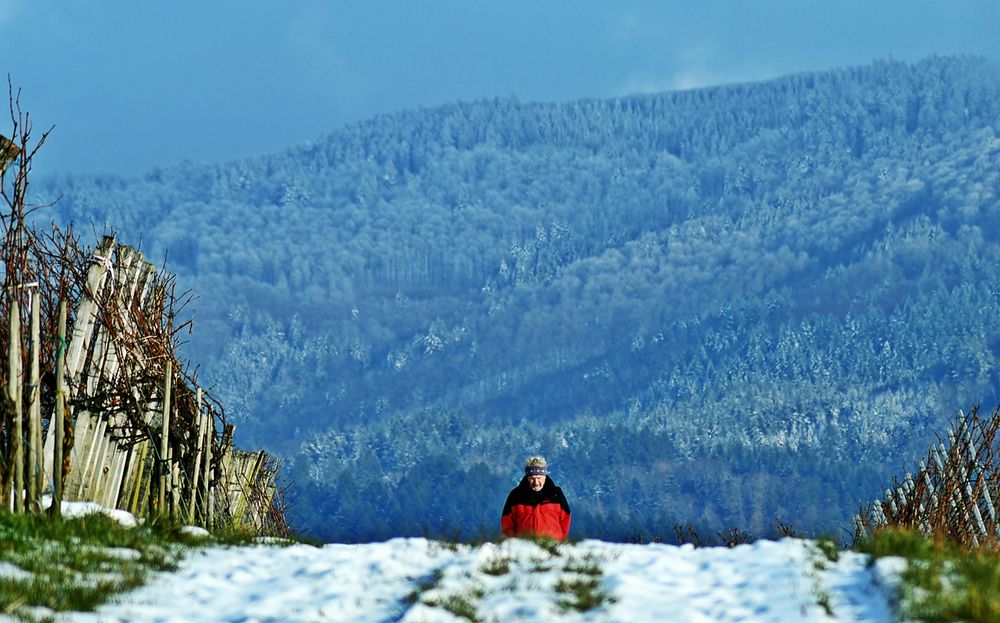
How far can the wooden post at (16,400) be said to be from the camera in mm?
8086

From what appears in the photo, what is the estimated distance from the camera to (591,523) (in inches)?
6432

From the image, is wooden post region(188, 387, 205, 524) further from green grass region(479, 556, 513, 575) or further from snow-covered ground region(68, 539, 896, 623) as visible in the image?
green grass region(479, 556, 513, 575)

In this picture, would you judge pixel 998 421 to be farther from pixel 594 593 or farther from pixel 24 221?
pixel 24 221

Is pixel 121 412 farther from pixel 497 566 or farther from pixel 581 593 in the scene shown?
pixel 581 593

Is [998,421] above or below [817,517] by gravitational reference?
below

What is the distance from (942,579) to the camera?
6.20 metres

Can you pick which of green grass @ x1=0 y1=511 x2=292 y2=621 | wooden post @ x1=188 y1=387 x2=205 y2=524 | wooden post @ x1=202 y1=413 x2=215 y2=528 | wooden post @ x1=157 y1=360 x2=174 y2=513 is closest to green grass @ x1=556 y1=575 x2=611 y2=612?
green grass @ x1=0 y1=511 x2=292 y2=621

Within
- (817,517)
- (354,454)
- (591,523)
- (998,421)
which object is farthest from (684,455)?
(998,421)

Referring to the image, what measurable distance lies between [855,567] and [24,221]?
5.91 m

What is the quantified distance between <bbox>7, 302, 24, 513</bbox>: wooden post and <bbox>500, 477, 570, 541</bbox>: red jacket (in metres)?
3.42

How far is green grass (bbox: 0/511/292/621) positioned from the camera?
19.9 ft

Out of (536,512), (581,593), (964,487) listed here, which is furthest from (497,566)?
(964,487)

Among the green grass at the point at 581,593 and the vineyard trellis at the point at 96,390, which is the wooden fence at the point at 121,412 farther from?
the green grass at the point at 581,593

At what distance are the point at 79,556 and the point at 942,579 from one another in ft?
14.7
